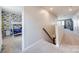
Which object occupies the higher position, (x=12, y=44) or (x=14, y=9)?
(x=14, y=9)

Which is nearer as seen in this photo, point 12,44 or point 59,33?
point 12,44

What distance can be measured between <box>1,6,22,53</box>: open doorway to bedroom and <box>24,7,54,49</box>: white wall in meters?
0.11

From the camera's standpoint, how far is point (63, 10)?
5.98 ft

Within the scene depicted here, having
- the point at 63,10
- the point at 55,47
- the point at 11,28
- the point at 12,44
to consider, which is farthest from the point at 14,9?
the point at 55,47

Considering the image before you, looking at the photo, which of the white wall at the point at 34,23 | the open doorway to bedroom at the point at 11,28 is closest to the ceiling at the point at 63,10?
the white wall at the point at 34,23

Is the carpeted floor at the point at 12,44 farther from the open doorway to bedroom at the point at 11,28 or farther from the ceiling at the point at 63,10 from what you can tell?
the ceiling at the point at 63,10

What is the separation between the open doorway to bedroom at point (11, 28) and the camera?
1722 millimetres

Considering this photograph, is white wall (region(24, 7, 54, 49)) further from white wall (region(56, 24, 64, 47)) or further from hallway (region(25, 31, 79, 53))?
white wall (region(56, 24, 64, 47))

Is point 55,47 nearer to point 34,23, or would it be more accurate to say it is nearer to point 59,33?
point 59,33

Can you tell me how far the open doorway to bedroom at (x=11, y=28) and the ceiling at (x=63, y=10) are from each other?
529 mm

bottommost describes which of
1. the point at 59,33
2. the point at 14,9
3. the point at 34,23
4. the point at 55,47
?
the point at 55,47

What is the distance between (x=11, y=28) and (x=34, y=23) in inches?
16.8
